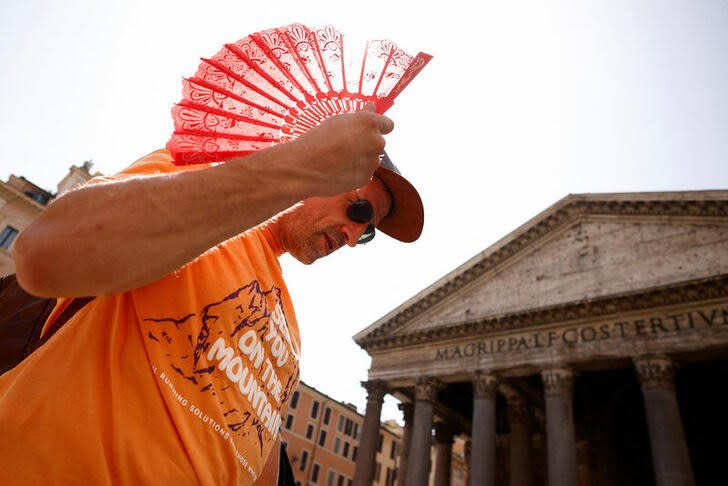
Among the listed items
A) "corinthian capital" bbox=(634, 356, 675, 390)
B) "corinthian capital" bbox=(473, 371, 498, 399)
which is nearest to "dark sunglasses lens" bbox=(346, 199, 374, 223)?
"corinthian capital" bbox=(634, 356, 675, 390)

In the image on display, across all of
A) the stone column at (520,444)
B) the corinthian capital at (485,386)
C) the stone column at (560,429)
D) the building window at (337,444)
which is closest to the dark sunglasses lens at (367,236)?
the stone column at (560,429)

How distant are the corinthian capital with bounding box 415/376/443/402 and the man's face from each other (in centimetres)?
1503

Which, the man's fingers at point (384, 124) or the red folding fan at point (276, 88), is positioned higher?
the red folding fan at point (276, 88)

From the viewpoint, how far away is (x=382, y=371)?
16938mm

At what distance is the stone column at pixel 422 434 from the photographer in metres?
14.1

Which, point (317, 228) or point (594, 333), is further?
point (594, 333)

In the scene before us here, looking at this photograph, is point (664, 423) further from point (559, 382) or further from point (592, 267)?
point (592, 267)

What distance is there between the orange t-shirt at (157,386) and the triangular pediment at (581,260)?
13.9 meters

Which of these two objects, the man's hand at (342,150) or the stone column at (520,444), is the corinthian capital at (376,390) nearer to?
the stone column at (520,444)

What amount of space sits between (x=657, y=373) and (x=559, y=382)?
251 cm

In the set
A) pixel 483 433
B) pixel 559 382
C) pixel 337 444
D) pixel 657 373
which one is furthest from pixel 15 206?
pixel 657 373

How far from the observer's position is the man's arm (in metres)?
0.63

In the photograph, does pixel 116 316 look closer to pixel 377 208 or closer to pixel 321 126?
pixel 321 126

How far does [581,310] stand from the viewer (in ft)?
43.2
